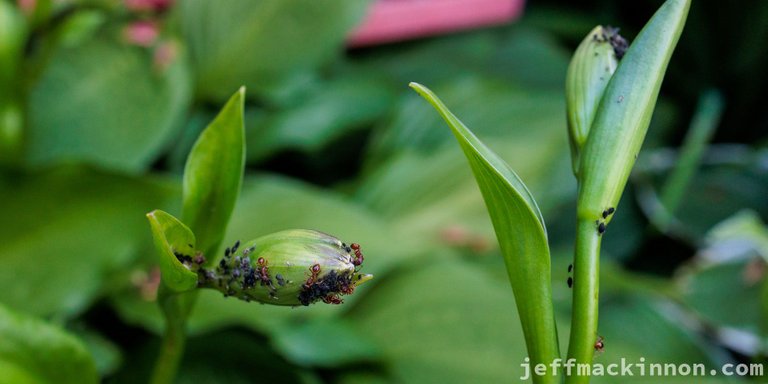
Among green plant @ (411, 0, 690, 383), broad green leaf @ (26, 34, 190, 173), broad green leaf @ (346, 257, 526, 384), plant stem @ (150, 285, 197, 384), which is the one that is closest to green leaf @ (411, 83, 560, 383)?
green plant @ (411, 0, 690, 383)

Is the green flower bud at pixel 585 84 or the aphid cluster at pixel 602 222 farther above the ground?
the green flower bud at pixel 585 84

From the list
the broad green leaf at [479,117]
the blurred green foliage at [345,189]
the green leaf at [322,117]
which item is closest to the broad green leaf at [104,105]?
the blurred green foliage at [345,189]

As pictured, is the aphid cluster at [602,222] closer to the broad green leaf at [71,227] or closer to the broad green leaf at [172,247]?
the broad green leaf at [172,247]

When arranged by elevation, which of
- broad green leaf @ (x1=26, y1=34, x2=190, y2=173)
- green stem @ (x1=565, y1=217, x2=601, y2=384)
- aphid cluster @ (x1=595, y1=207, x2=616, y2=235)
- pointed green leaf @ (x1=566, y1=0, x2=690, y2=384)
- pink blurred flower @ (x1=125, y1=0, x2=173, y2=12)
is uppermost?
pink blurred flower @ (x1=125, y1=0, x2=173, y2=12)

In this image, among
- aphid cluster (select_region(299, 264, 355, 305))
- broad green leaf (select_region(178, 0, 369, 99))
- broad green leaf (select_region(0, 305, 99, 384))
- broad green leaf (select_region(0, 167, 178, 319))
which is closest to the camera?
aphid cluster (select_region(299, 264, 355, 305))

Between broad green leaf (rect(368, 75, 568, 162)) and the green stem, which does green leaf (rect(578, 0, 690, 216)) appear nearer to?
the green stem

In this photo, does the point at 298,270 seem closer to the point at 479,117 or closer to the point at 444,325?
the point at 444,325
